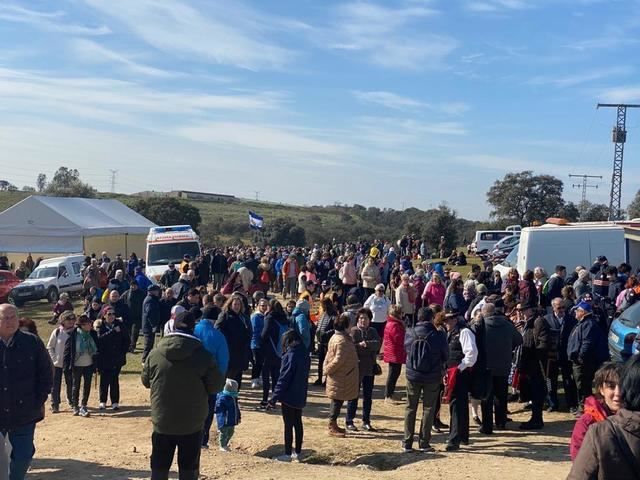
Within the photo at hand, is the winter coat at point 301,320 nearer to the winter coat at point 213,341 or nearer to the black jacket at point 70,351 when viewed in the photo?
the winter coat at point 213,341

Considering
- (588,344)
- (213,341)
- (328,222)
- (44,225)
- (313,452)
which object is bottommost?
(313,452)

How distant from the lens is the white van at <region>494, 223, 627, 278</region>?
1692 centimetres

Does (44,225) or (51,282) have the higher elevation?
(44,225)

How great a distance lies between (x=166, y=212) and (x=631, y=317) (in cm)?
5426

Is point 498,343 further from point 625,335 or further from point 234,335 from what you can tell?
point 234,335

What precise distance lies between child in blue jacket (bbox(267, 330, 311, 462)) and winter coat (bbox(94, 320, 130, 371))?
374 centimetres

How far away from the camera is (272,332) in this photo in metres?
10.4

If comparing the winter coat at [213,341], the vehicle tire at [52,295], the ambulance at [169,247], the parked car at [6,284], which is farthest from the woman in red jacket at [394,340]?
the vehicle tire at [52,295]

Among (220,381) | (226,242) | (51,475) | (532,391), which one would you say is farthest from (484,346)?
(226,242)

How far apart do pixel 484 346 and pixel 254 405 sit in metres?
4.23

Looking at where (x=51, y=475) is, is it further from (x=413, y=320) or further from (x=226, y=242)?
(x=226, y=242)

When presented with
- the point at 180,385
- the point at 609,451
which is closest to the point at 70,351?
the point at 180,385

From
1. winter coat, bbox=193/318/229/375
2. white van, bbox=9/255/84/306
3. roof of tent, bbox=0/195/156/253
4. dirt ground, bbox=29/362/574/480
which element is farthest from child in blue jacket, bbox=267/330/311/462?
roof of tent, bbox=0/195/156/253

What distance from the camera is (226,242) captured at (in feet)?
208
